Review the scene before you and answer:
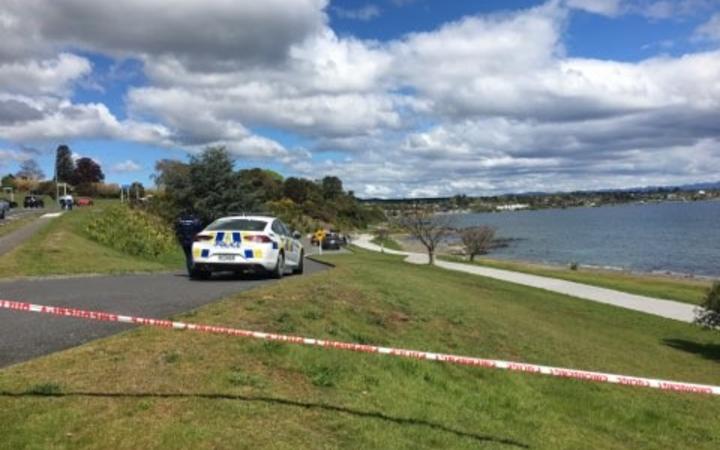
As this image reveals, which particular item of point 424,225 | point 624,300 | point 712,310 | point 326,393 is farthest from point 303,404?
point 424,225

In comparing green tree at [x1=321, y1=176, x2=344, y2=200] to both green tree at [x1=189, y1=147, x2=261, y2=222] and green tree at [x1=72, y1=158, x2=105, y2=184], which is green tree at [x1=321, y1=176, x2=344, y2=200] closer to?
green tree at [x1=72, y1=158, x2=105, y2=184]

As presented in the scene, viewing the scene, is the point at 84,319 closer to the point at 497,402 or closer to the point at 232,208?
the point at 497,402

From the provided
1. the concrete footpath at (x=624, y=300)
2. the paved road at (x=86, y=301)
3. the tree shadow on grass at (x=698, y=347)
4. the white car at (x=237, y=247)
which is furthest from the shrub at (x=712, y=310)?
the paved road at (x=86, y=301)

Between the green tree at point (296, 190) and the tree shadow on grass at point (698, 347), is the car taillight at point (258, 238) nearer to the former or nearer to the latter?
the tree shadow on grass at point (698, 347)

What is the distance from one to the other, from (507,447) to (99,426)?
3475mm

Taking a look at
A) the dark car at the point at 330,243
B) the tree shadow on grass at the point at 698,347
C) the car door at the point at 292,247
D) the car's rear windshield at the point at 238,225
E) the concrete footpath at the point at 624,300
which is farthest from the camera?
the dark car at the point at 330,243

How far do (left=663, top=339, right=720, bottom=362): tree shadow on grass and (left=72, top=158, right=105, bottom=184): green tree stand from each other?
376 feet

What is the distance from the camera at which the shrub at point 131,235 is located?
33.5 metres

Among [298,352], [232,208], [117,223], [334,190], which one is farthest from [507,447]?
[334,190]

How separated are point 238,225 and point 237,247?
716 millimetres

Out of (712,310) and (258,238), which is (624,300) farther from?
(258,238)

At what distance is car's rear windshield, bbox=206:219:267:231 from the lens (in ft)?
54.0

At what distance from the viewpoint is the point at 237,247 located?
16141 mm

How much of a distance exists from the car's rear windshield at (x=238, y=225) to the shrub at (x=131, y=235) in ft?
57.8
